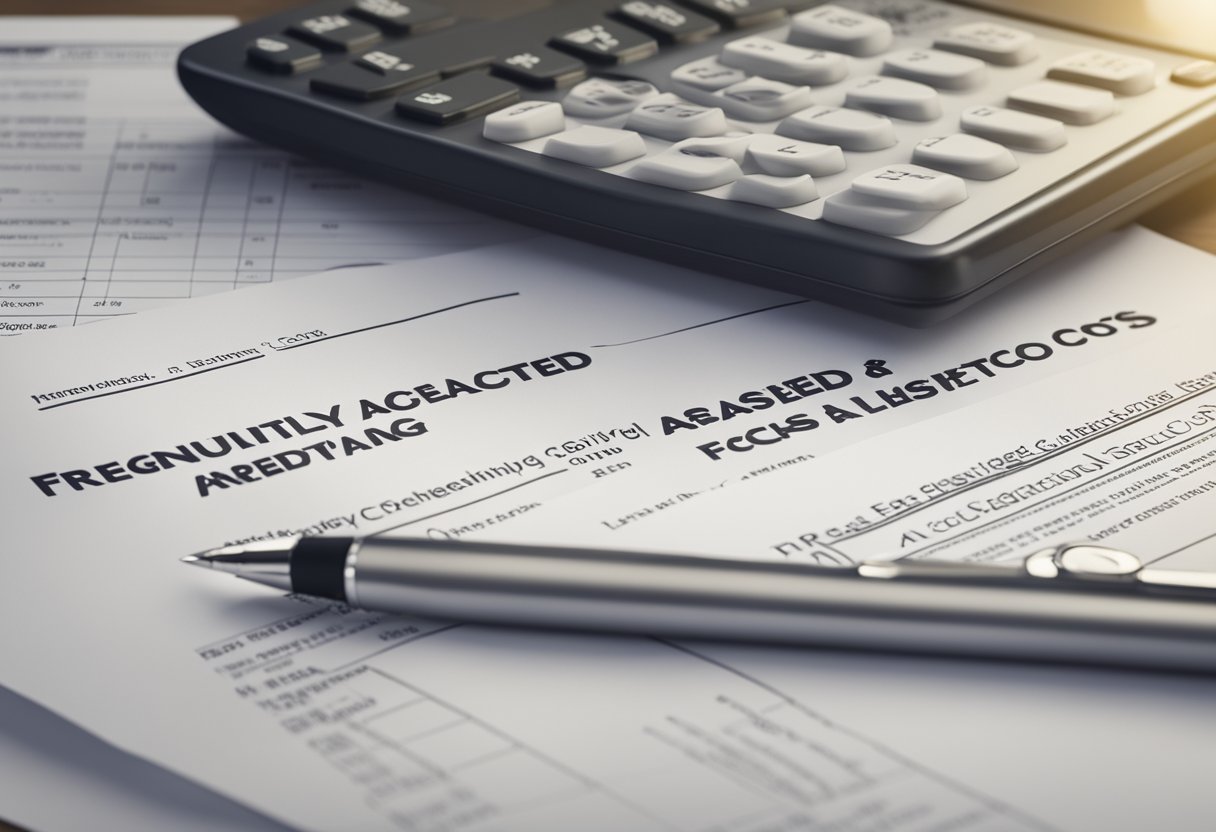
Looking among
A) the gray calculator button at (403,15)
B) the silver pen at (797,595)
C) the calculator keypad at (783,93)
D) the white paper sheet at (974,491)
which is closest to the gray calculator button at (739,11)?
the calculator keypad at (783,93)

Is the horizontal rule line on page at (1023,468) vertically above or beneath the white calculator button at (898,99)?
beneath

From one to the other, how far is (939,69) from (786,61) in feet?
0.18

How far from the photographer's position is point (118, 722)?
273 millimetres

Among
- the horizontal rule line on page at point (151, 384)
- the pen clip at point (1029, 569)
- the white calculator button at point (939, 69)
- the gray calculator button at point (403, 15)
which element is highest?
the white calculator button at point (939, 69)

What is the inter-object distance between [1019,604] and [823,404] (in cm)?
12

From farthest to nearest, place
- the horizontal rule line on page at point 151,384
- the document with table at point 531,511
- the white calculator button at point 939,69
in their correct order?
the white calculator button at point 939,69 → the horizontal rule line on page at point 151,384 → the document with table at point 531,511

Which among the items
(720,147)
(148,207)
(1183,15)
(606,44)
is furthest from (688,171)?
(1183,15)

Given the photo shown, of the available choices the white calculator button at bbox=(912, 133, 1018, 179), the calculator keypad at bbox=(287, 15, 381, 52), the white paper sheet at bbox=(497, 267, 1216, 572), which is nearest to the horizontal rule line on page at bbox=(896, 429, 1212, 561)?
the white paper sheet at bbox=(497, 267, 1216, 572)

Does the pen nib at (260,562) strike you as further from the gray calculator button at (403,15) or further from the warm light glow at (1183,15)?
the warm light glow at (1183,15)

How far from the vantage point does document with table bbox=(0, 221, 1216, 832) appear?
0.26 meters

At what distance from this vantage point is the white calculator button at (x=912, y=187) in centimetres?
39

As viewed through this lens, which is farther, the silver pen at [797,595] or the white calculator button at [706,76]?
the white calculator button at [706,76]

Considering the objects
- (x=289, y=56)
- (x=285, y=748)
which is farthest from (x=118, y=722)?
(x=289, y=56)

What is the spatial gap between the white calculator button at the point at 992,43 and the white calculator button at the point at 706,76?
0.29ft
